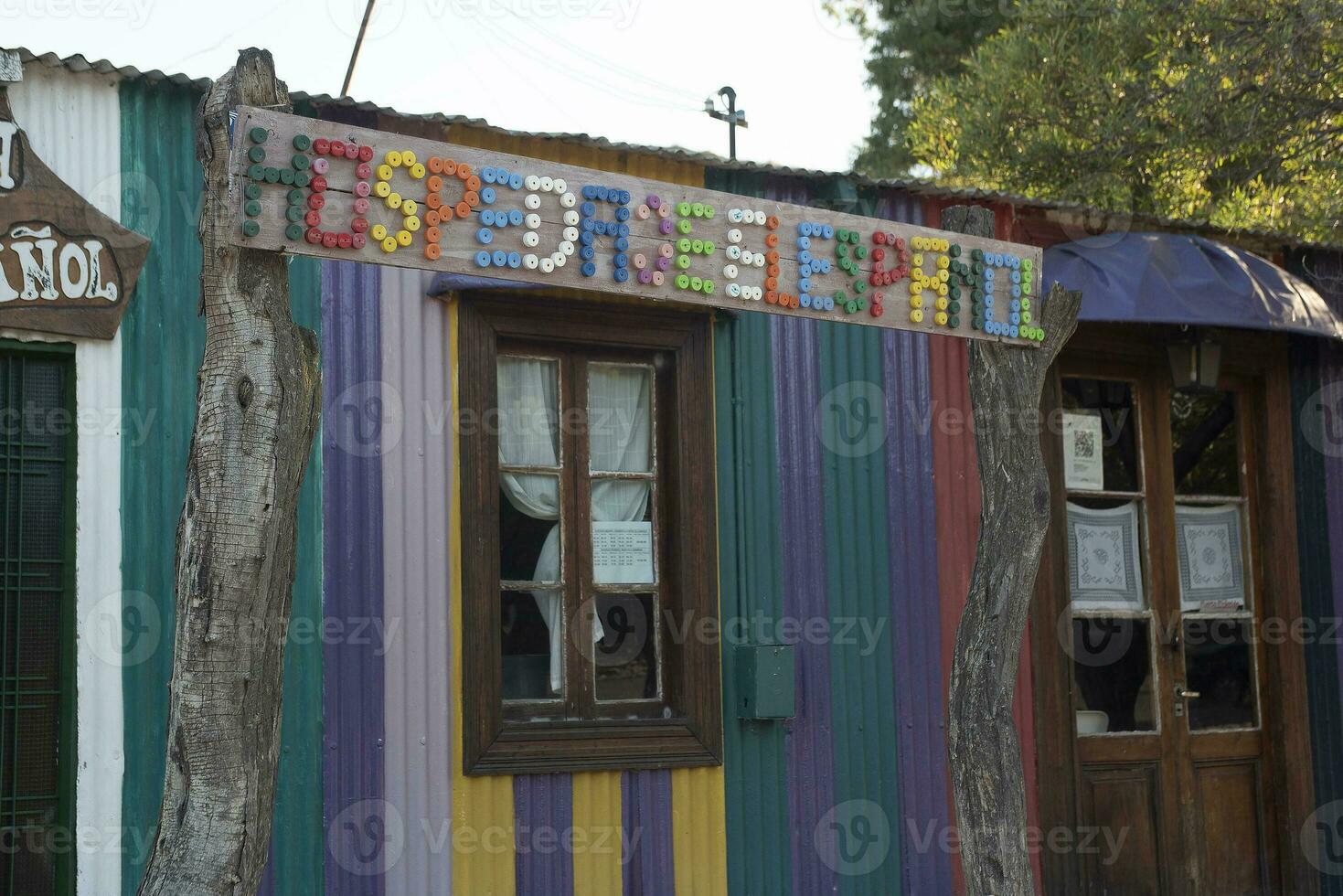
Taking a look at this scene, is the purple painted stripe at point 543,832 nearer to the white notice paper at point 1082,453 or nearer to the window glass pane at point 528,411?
the window glass pane at point 528,411

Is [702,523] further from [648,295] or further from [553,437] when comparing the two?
[648,295]

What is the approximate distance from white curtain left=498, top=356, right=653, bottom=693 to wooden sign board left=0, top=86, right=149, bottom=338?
163 centimetres

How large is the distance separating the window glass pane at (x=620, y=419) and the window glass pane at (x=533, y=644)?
0.65 meters

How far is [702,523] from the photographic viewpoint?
664 centimetres

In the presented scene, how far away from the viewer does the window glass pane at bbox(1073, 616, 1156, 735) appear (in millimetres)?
7688

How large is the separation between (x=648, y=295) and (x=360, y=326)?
1.70 meters

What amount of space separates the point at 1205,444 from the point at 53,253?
5.88 meters

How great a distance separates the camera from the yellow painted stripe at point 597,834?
20.4 ft

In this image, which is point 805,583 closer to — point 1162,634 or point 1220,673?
point 1162,634

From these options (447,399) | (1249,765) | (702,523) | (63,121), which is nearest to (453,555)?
(447,399)

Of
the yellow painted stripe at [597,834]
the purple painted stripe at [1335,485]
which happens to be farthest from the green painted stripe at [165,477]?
the purple painted stripe at [1335,485]

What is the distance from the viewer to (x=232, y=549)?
3928 millimetres

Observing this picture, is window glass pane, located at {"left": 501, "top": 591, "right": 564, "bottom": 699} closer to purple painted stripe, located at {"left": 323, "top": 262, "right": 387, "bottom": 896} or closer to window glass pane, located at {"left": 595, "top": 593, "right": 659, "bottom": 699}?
window glass pane, located at {"left": 595, "top": 593, "right": 659, "bottom": 699}

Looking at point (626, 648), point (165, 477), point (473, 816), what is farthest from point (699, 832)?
point (165, 477)
